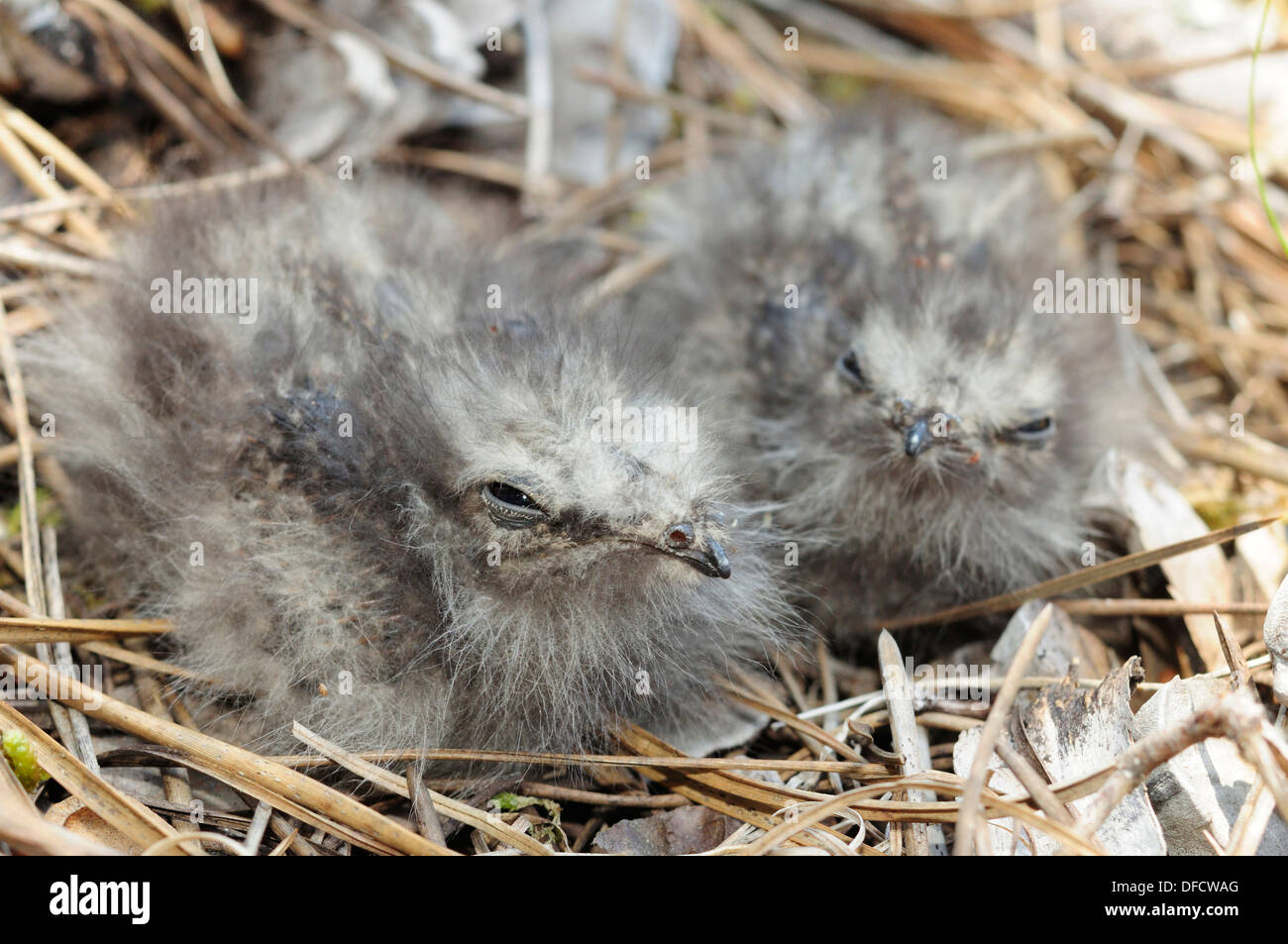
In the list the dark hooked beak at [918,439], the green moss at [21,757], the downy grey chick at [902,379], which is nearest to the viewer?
the green moss at [21,757]

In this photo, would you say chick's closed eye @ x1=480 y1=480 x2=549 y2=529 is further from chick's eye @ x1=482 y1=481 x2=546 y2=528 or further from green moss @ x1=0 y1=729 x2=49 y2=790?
green moss @ x1=0 y1=729 x2=49 y2=790

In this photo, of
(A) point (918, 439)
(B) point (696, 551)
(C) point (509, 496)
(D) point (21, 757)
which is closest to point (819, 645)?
(A) point (918, 439)

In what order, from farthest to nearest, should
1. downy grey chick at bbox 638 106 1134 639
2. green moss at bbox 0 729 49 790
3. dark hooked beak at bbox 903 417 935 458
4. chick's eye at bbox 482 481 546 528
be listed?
downy grey chick at bbox 638 106 1134 639, dark hooked beak at bbox 903 417 935 458, chick's eye at bbox 482 481 546 528, green moss at bbox 0 729 49 790

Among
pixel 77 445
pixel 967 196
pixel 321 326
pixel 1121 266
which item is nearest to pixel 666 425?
pixel 321 326

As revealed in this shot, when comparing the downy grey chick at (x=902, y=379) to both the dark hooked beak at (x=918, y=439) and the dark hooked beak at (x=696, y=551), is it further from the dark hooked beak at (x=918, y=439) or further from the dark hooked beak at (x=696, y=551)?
the dark hooked beak at (x=696, y=551)

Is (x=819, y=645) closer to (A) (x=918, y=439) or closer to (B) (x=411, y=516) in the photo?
(A) (x=918, y=439)

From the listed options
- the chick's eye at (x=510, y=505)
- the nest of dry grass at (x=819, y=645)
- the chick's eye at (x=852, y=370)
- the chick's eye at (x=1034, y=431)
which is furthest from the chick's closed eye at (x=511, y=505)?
the chick's eye at (x=1034, y=431)

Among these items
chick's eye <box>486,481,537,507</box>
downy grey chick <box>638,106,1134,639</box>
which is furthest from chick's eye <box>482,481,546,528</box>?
downy grey chick <box>638,106,1134,639</box>
